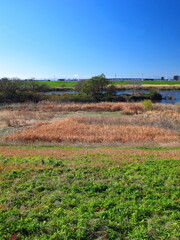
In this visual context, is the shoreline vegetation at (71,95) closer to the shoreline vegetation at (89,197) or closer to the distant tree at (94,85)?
the distant tree at (94,85)

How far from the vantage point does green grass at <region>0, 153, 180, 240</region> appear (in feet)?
13.6

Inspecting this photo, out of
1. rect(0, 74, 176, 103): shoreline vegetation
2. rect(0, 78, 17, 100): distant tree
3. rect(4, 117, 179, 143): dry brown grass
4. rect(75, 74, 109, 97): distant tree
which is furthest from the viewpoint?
rect(75, 74, 109, 97): distant tree

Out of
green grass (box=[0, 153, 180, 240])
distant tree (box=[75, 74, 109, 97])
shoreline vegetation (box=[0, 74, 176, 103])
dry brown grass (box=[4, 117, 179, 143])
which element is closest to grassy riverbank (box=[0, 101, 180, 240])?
green grass (box=[0, 153, 180, 240])

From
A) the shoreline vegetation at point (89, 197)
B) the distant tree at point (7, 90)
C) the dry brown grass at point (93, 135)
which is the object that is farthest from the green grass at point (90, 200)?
the distant tree at point (7, 90)

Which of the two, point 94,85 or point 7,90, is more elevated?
point 94,85

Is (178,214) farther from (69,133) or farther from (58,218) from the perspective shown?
(69,133)

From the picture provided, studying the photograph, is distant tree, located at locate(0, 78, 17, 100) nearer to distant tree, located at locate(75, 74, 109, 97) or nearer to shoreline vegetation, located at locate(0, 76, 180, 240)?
distant tree, located at locate(75, 74, 109, 97)

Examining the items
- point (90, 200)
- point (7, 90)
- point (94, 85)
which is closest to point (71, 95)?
point (94, 85)

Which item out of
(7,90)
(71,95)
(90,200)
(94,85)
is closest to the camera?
(90,200)

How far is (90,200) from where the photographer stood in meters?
5.29

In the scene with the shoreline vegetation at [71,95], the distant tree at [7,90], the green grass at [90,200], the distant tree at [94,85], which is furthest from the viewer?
the distant tree at [94,85]

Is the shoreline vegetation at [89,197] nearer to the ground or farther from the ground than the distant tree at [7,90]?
nearer to the ground

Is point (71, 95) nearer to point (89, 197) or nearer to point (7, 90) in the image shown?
point (7, 90)

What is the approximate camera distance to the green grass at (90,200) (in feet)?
13.6
